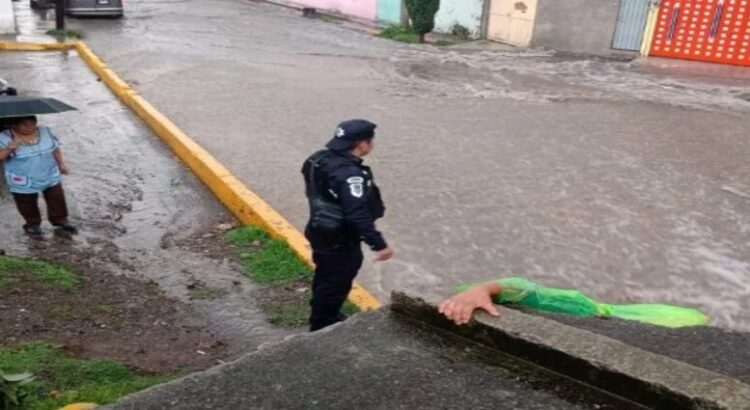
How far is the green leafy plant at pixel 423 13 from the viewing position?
63.5 feet

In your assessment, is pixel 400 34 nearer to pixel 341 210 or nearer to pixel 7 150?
pixel 7 150

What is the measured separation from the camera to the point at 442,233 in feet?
21.0

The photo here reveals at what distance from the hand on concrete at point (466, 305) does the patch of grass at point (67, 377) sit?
62.7 inches

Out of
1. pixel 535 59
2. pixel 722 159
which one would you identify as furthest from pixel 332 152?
Result: pixel 535 59

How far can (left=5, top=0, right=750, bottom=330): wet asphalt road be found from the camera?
593 cm

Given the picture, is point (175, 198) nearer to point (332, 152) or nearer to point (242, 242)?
point (242, 242)

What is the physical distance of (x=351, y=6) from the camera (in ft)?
84.7

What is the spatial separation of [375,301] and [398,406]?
218 centimetres

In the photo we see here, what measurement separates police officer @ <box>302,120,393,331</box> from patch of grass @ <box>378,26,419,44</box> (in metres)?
16.3

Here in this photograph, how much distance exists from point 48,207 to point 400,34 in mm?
15804

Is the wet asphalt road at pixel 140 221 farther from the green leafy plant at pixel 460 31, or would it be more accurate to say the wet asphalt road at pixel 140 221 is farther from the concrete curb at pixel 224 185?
the green leafy plant at pixel 460 31

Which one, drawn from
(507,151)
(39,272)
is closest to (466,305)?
(39,272)

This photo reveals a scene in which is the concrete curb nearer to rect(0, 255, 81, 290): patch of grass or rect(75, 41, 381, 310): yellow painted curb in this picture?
rect(75, 41, 381, 310): yellow painted curb

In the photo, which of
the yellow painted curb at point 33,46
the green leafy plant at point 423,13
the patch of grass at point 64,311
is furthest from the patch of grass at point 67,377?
the green leafy plant at point 423,13
